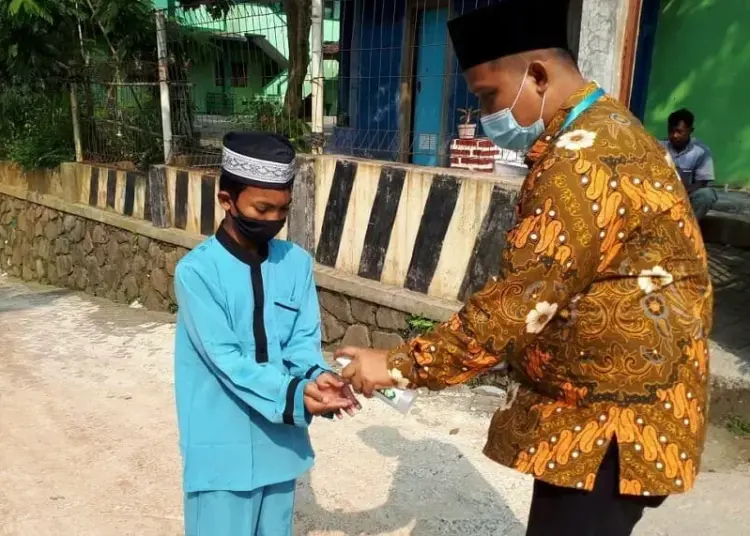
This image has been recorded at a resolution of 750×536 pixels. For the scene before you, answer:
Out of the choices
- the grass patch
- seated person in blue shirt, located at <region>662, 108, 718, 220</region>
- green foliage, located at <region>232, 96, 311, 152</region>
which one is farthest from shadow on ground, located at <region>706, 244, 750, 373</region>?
green foliage, located at <region>232, 96, 311, 152</region>

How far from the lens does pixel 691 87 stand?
8109mm

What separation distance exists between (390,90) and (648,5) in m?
3.38

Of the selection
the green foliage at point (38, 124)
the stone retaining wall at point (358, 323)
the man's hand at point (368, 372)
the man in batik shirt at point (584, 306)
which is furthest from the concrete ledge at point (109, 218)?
the man in batik shirt at point (584, 306)

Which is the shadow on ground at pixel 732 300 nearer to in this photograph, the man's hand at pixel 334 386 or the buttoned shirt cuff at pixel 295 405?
the man's hand at pixel 334 386

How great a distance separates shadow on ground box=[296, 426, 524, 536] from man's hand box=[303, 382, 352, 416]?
1.27m

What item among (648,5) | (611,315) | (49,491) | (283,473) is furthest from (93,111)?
(611,315)

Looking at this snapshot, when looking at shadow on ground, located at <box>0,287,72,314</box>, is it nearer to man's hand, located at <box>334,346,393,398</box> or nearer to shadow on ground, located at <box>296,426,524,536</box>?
shadow on ground, located at <box>296,426,524,536</box>

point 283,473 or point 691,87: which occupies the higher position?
point 691,87

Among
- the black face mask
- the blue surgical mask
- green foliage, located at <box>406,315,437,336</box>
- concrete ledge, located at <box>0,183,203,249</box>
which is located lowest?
green foliage, located at <box>406,315,437,336</box>

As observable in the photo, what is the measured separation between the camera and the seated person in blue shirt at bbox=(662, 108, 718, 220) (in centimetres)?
643

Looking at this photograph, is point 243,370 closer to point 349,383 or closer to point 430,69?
point 349,383

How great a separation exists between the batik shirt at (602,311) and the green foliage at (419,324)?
9.62ft

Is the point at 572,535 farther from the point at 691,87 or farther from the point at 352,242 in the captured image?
the point at 691,87

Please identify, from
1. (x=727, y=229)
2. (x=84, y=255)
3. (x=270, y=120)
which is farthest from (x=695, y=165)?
(x=84, y=255)
